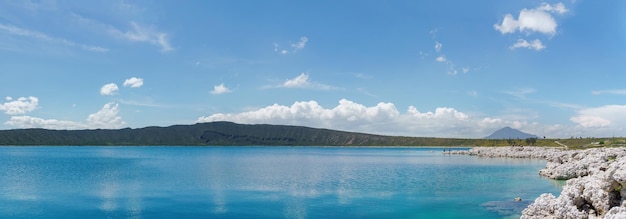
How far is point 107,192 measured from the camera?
5450 centimetres

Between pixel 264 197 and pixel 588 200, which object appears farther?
pixel 264 197

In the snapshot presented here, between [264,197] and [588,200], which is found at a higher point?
[588,200]

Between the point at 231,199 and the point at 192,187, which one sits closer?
the point at 231,199

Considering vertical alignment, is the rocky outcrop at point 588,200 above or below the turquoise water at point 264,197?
above

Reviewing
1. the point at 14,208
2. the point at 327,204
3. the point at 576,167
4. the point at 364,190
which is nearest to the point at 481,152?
the point at 576,167

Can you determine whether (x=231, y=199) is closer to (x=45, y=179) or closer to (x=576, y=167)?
(x=45, y=179)

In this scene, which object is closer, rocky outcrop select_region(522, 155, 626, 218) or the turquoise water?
rocky outcrop select_region(522, 155, 626, 218)

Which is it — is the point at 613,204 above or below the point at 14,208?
above

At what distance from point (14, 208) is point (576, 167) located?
236 ft

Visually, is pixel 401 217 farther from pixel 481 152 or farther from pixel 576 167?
pixel 481 152

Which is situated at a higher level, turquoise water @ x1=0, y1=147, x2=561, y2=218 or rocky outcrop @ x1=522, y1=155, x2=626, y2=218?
rocky outcrop @ x1=522, y1=155, x2=626, y2=218

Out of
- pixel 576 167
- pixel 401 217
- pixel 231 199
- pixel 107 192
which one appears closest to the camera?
pixel 401 217

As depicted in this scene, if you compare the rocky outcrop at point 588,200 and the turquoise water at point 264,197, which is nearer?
the rocky outcrop at point 588,200

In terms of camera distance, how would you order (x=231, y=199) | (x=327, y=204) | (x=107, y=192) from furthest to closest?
(x=107, y=192)
(x=231, y=199)
(x=327, y=204)
